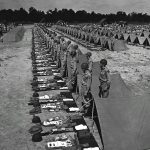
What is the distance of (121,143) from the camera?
7129 millimetres

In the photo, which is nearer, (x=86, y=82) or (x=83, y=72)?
(x=86, y=82)

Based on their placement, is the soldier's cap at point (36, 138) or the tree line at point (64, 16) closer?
the soldier's cap at point (36, 138)

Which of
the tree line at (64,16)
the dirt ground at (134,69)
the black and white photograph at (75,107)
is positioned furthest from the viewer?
the tree line at (64,16)

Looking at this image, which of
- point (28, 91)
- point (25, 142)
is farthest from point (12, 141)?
point (28, 91)

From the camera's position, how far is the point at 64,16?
Result: 147625 millimetres

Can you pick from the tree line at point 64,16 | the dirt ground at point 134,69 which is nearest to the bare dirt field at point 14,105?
the dirt ground at point 134,69

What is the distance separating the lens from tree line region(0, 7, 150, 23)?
13562cm

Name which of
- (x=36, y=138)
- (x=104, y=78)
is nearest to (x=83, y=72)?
(x=104, y=78)

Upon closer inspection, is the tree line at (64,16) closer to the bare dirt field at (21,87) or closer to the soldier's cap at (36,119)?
the bare dirt field at (21,87)

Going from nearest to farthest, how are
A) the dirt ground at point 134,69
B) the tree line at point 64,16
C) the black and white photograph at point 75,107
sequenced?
the black and white photograph at point 75,107 < the dirt ground at point 134,69 < the tree line at point 64,16

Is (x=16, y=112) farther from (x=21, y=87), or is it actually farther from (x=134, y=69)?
(x=134, y=69)

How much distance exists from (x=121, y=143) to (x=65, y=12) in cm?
15254

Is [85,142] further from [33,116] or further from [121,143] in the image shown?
[33,116]

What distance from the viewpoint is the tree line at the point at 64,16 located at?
13562 cm
